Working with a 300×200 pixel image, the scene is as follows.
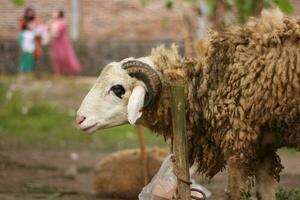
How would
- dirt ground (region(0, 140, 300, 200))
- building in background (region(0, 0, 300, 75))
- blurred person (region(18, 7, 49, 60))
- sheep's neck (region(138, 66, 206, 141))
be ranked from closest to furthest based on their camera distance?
sheep's neck (region(138, 66, 206, 141)) → dirt ground (region(0, 140, 300, 200)) → blurred person (region(18, 7, 49, 60)) → building in background (region(0, 0, 300, 75))

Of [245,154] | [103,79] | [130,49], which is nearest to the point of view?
[245,154]

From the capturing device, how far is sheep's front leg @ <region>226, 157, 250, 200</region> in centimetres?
643

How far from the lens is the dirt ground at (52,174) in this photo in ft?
33.6

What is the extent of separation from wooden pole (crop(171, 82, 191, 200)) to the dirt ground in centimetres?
297

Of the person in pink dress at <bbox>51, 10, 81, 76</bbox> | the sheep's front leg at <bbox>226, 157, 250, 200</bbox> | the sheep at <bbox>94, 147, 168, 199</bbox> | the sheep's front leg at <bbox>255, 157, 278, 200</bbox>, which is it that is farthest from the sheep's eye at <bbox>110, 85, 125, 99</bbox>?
the person in pink dress at <bbox>51, 10, 81, 76</bbox>

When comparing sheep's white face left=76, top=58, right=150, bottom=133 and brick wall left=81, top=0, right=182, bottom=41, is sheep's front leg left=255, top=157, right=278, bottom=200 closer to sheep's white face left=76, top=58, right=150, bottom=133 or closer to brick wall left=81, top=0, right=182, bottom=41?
sheep's white face left=76, top=58, right=150, bottom=133

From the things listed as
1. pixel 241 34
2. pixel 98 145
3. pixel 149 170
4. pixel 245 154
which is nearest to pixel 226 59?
pixel 241 34

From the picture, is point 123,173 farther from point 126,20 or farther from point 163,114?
point 126,20

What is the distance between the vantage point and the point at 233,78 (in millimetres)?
6473

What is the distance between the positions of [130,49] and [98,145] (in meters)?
11.2

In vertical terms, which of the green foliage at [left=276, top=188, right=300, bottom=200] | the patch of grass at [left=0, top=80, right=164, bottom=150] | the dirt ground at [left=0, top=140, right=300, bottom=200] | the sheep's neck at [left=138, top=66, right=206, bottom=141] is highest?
the sheep's neck at [left=138, top=66, right=206, bottom=141]

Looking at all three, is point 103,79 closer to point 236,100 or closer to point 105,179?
point 236,100

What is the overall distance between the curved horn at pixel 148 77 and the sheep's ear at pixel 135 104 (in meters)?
0.05

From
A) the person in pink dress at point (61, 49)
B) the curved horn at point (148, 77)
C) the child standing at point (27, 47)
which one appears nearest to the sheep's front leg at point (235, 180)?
the curved horn at point (148, 77)
